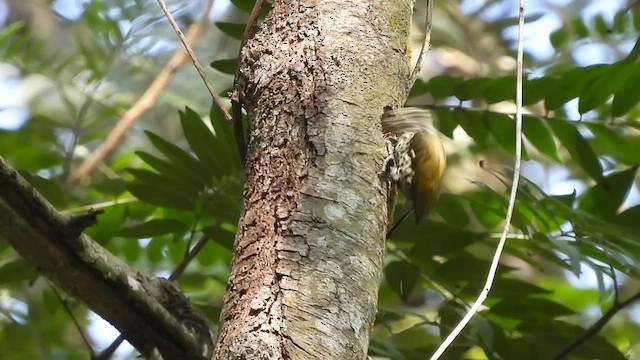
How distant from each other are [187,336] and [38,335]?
2.26 feet

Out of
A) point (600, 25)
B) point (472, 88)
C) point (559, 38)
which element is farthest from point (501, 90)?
point (559, 38)

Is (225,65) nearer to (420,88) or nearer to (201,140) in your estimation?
(201,140)

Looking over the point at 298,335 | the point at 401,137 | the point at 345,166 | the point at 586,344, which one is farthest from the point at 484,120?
the point at 298,335

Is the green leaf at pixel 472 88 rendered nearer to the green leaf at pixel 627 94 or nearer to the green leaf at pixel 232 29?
the green leaf at pixel 627 94

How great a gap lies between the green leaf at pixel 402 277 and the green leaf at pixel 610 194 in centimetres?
34

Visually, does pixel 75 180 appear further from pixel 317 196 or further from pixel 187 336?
pixel 317 196

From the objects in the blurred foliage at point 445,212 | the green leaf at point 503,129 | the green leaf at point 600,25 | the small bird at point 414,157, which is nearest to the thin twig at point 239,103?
the small bird at point 414,157

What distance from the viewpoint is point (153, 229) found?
163 cm

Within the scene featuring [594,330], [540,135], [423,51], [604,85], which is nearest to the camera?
[423,51]

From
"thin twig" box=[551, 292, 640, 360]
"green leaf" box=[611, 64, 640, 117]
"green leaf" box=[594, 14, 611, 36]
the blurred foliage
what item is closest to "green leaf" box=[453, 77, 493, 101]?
the blurred foliage

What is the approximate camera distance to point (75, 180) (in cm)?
202

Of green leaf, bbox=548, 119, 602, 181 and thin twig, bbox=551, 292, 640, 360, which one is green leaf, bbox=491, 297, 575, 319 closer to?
thin twig, bbox=551, 292, 640, 360

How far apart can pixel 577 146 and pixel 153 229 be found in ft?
2.60

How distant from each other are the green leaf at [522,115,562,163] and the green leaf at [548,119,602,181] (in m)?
0.02
